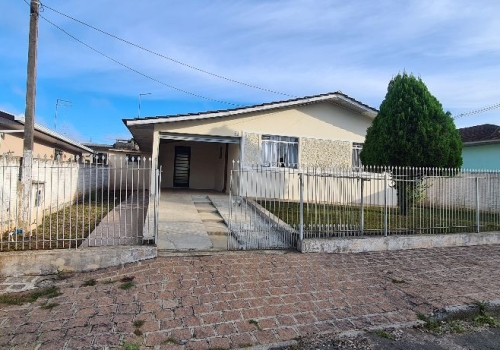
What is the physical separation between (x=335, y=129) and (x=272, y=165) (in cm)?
306

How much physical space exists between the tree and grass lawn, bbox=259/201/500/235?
796 millimetres

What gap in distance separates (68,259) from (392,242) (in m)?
6.02

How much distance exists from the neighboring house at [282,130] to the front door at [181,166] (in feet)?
10.6

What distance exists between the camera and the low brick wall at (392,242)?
648 centimetres

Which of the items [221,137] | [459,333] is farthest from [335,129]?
[459,333]

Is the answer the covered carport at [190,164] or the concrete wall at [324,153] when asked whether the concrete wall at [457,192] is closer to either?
the concrete wall at [324,153]

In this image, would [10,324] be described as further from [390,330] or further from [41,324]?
[390,330]

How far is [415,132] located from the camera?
29.4 feet

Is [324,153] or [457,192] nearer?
[457,192]

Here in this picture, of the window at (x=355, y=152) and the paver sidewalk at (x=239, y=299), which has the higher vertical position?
the window at (x=355, y=152)

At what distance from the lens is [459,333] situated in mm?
4020

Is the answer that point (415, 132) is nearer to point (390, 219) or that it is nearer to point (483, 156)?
point (390, 219)

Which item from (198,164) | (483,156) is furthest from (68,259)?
(483,156)

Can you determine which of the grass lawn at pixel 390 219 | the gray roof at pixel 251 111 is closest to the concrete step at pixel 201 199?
the gray roof at pixel 251 111
